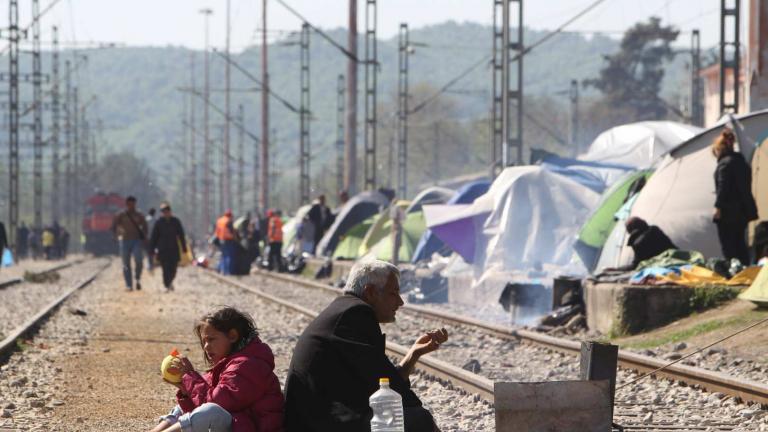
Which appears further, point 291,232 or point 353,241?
point 291,232

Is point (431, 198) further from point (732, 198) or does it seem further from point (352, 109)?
point (732, 198)

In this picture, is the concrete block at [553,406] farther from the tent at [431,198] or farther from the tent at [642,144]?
the tent at [431,198]

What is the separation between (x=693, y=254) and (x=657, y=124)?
47.3ft

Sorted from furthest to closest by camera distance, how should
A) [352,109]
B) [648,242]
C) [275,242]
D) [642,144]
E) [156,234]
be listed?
[352,109], [275,242], [642,144], [156,234], [648,242]

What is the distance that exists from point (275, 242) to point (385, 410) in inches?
1451

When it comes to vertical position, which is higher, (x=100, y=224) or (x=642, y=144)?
(x=642, y=144)

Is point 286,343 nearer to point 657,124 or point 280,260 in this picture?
point 657,124

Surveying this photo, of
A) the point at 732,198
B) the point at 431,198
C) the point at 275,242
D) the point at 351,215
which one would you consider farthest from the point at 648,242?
the point at 275,242

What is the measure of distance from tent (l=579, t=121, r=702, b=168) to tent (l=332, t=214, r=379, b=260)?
800cm

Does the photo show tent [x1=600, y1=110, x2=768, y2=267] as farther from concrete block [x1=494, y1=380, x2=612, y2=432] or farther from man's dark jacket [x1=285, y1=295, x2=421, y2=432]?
man's dark jacket [x1=285, y1=295, x2=421, y2=432]

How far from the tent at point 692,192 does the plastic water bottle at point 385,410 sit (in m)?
14.4

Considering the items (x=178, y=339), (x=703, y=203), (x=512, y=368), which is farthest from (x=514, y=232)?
(x=512, y=368)

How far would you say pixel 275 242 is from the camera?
142 ft

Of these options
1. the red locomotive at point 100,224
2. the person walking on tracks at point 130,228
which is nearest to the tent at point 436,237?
the person walking on tracks at point 130,228
